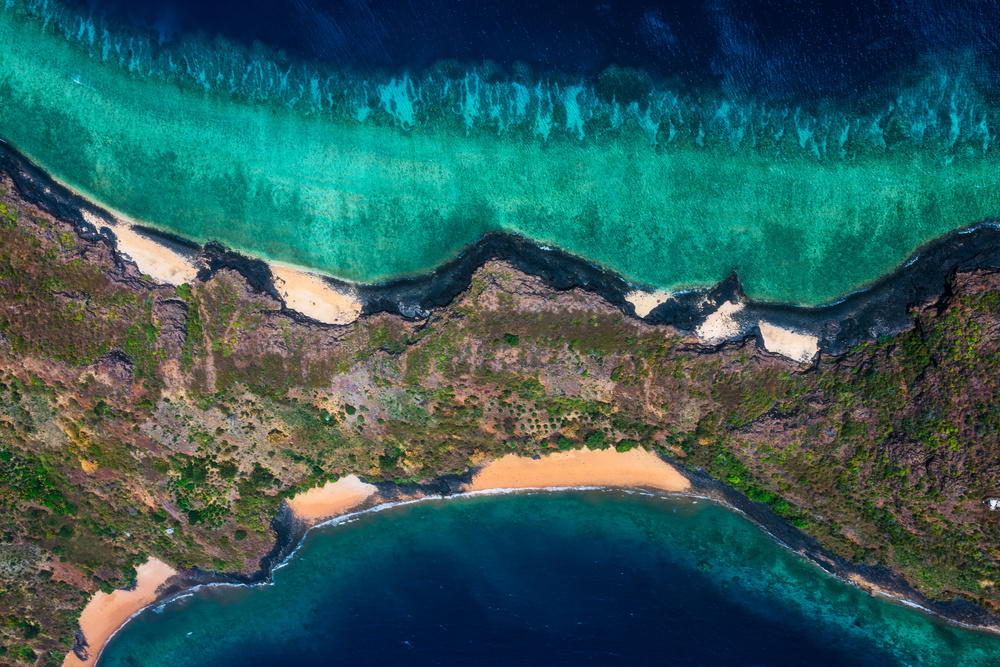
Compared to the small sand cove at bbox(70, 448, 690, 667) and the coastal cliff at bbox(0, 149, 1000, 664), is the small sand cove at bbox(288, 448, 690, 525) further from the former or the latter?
the coastal cliff at bbox(0, 149, 1000, 664)

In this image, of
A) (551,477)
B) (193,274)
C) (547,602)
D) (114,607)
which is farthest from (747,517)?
(114,607)

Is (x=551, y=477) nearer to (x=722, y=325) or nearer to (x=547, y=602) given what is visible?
(x=547, y=602)

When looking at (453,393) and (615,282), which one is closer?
(453,393)

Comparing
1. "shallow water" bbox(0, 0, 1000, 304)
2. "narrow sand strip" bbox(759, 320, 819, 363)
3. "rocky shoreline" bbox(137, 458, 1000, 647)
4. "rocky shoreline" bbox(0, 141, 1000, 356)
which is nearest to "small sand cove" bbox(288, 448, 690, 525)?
"rocky shoreline" bbox(137, 458, 1000, 647)

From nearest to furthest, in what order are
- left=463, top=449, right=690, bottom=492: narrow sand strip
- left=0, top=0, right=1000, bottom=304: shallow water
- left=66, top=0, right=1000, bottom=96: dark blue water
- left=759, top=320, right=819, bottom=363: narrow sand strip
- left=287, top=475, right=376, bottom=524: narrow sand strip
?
left=759, top=320, right=819, bottom=363: narrow sand strip
left=0, top=0, right=1000, bottom=304: shallow water
left=66, top=0, right=1000, bottom=96: dark blue water
left=463, top=449, right=690, bottom=492: narrow sand strip
left=287, top=475, right=376, bottom=524: narrow sand strip

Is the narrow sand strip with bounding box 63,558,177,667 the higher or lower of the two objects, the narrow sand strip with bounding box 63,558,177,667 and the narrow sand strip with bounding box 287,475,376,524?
the lower

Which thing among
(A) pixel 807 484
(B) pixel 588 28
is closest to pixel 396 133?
(B) pixel 588 28

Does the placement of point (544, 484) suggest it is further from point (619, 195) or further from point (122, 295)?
point (122, 295)
